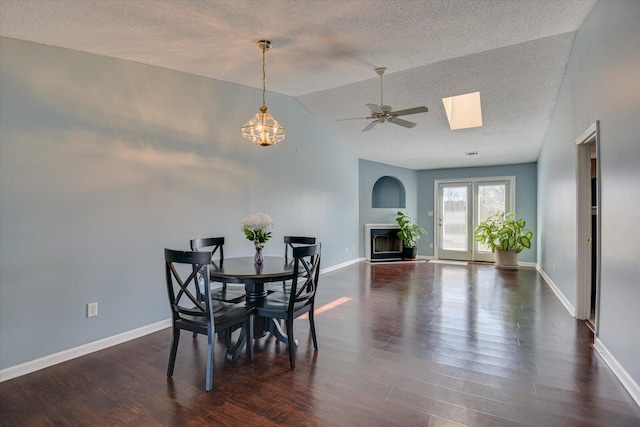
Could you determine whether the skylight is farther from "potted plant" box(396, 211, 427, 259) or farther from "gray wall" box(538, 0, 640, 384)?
"potted plant" box(396, 211, 427, 259)

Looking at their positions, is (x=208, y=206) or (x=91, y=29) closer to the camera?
(x=91, y=29)

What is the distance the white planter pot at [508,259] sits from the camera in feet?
23.6

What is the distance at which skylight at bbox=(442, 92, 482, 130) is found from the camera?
5.48 m

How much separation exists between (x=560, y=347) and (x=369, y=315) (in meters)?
1.82

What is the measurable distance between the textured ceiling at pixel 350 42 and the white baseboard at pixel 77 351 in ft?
8.16

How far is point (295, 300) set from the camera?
8.73 ft

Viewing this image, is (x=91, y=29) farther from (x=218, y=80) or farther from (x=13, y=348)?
(x=13, y=348)

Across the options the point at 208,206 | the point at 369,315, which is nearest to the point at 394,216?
the point at 369,315

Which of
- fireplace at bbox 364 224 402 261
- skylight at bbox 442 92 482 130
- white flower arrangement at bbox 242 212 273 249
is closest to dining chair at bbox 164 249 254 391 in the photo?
white flower arrangement at bbox 242 212 273 249

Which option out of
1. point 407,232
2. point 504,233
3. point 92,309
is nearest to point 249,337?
point 92,309

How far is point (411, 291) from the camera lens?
198 inches

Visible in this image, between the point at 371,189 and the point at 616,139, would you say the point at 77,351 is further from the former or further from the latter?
the point at 371,189

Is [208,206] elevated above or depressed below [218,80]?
below

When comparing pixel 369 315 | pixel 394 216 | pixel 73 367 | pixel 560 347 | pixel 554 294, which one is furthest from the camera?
pixel 394 216
